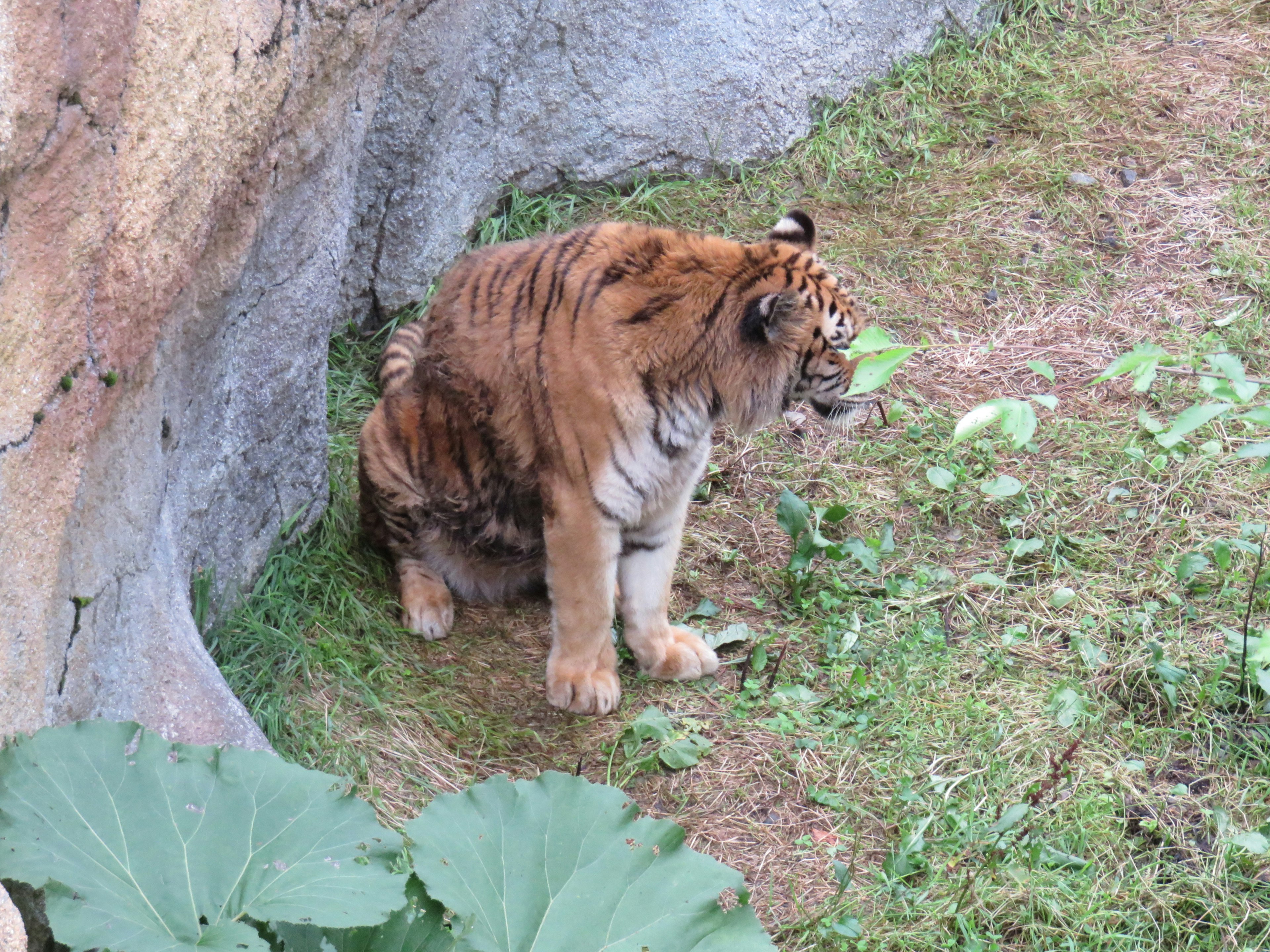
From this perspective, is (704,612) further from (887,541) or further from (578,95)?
(578,95)

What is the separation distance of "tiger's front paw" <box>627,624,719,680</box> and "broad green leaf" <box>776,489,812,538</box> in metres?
0.58

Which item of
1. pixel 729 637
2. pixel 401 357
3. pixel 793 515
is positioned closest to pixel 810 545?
pixel 793 515

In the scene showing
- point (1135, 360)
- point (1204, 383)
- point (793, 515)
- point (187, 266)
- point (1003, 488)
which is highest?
point (187, 266)

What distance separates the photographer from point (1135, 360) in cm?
182

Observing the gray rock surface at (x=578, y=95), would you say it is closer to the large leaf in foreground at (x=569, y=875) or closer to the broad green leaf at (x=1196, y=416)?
the large leaf in foreground at (x=569, y=875)

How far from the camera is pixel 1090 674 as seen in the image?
378cm

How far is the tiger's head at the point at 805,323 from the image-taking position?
11.6 feet

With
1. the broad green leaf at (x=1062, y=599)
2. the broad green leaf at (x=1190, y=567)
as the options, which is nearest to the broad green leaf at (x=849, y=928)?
the broad green leaf at (x=1062, y=599)

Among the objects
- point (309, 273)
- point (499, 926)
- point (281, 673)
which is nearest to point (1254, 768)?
point (499, 926)

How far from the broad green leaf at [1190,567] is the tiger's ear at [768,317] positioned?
1.62 metres

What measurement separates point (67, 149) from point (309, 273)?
1563 millimetres

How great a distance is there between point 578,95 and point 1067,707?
132 inches

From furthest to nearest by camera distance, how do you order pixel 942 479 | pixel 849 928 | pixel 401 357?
pixel 942 479 → pixel 401 357 → pixel 849 928

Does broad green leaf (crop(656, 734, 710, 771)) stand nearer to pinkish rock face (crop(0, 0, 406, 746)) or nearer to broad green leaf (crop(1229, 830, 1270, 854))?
pinkish rock face (crop(0, 0, 406, 746))
